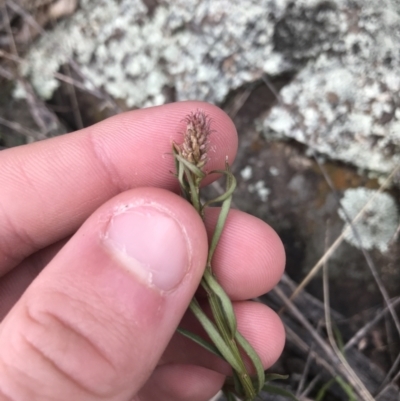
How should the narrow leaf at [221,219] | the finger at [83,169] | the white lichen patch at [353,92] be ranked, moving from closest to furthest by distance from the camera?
the narrow leaf at [221,219] < the finger at [83,169] < the white lichen patch at [353,92]

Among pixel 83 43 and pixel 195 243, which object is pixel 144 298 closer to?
pixel 195 243

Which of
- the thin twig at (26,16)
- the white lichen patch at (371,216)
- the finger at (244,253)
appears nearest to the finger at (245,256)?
the finger at (244,253)

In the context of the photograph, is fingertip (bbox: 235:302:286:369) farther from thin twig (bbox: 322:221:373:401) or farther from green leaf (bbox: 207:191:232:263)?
green leaf (bbox: 207:191:232:263)

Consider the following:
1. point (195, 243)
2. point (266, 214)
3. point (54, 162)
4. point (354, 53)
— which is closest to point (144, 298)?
point (195, 243)

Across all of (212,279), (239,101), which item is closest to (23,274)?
(212,279)

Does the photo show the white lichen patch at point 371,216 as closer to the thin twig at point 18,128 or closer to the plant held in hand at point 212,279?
the plant held in hand at point 212,279

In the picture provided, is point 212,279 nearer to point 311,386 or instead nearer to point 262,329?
point 262,329

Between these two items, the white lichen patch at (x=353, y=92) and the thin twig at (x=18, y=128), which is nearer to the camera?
the white lichen patch at (x=353, y=92)
